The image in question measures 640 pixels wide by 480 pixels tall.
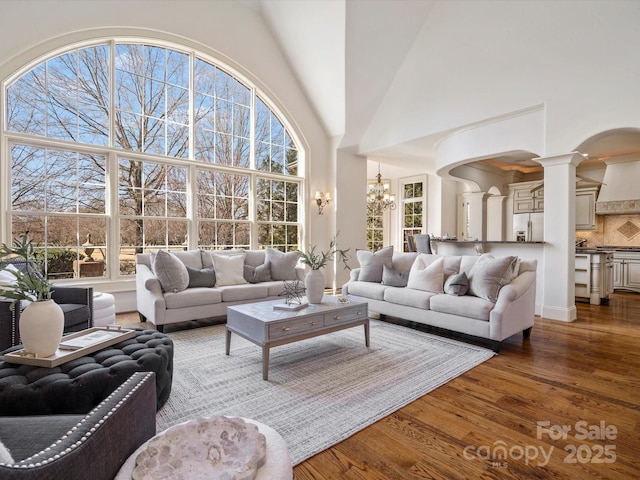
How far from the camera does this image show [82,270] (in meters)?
4.90

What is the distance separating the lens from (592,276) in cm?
586

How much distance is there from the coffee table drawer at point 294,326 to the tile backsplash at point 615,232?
7.91 meters

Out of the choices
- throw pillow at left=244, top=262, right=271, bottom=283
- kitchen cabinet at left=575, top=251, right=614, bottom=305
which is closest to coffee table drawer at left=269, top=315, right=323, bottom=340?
throw pillow at left=244, top=262, right=271, bottom=283

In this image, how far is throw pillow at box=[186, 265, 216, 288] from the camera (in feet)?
14.9

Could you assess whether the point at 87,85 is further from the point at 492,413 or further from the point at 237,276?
the point at 492,413

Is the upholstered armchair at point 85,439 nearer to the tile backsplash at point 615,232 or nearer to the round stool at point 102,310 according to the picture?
the round stool at point 102,310

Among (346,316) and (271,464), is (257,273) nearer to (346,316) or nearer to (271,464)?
(346,316)

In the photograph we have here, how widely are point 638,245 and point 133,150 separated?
A: 9991mm

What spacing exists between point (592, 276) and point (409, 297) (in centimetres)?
395

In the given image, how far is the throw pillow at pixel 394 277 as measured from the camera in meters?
4.56

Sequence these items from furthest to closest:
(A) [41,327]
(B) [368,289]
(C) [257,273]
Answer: (C) [257,273]
(B) [368,289]
(A) [41,327]

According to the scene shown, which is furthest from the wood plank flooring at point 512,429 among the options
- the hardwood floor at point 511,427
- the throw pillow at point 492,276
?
the throw pillow at point 492,276

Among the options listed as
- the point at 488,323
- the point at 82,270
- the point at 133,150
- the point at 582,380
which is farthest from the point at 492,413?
the point at 133,150

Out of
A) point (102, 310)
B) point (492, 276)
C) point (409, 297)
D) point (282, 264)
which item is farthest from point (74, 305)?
point (492, 276)
